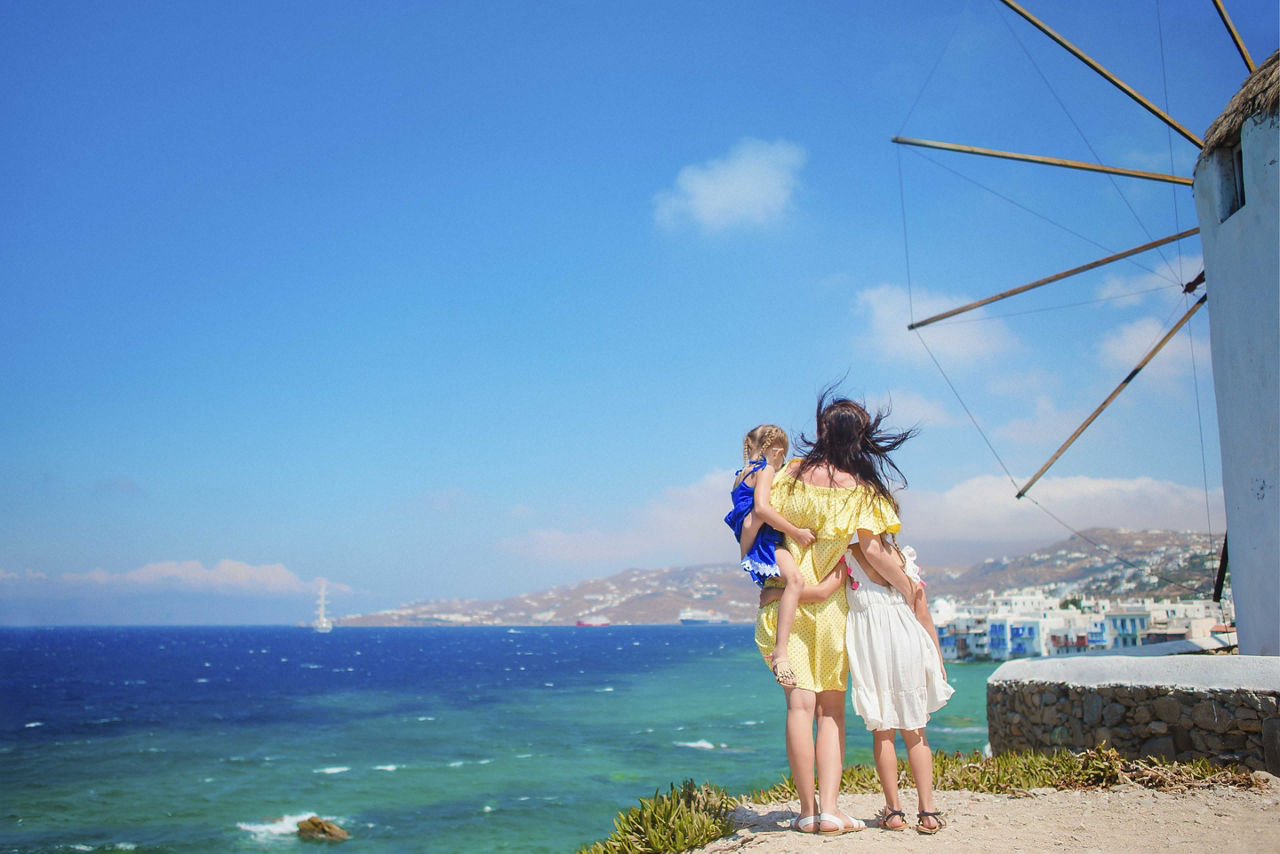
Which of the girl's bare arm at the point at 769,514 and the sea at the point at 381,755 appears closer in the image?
the girl's bare arm at the point at 769,514

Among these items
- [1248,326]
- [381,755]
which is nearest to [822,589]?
[1248,326]

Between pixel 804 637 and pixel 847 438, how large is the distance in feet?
3.74

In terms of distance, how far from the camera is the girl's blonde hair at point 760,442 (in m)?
5.11

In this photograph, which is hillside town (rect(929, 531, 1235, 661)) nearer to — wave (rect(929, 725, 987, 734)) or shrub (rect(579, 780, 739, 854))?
wave (rect(929, 725, 987, 734))

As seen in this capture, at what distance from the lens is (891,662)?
4746 mm

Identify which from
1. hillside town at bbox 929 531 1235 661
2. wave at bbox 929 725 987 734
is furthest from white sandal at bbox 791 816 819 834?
hillside town at bbox 929 531 1235 661

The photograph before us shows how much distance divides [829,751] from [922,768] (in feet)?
1.81

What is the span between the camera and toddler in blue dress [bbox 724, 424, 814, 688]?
4730 millimetres

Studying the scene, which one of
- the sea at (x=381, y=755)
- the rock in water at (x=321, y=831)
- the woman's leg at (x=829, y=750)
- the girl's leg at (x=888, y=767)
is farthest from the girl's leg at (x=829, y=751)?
the rock in water at (x=321, y=831)

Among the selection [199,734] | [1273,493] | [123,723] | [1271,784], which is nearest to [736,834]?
[1271,784]

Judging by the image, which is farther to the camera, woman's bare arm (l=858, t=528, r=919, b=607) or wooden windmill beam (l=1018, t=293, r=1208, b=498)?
wooden windmill beam (l=1018, t=293, r=1208, b=498)

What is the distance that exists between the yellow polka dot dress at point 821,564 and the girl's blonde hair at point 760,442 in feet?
0.92

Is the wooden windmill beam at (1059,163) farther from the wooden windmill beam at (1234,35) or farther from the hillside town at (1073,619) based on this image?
the hillside town at (1073,619)

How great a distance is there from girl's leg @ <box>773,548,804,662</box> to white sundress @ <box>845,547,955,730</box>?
346mm
